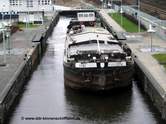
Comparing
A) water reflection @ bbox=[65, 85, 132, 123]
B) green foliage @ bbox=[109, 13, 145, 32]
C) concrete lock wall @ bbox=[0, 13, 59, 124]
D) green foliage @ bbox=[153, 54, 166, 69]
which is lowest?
water reflection @ bbox=[65, 85, 132, 123]

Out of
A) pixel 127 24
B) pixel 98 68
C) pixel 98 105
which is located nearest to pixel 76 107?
pixel 98 105

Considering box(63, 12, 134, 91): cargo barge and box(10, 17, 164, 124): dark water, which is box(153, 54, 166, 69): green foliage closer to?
box(63, 12, 134, 91): cargo barge

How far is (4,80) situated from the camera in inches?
1587

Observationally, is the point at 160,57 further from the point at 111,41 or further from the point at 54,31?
the point at 54,31

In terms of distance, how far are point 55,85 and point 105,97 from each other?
5535 millimetres

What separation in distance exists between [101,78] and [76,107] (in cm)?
355

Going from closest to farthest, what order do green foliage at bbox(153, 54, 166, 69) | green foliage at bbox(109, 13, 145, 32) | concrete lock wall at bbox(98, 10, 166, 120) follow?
concrete lock wall at bbox(98, 10, 166, 120)
green foliage at bbox(153, 54, 166, 69)
green foliage at bbox(109, 13, 145, 32)

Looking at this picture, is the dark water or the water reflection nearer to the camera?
the dark water

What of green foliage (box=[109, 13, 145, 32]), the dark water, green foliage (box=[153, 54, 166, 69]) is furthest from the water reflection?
green foliage (box=[109, 13, 145, 32])

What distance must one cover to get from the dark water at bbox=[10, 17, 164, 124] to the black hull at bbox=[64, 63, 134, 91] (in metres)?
0.59

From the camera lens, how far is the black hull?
39688 mm

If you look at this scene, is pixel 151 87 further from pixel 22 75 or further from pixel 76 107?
pixel 22 75

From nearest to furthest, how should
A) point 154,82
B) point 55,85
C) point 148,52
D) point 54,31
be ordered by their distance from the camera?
1. point 154,82
2. point 55,85
3. point 148,52
4. point 54,31

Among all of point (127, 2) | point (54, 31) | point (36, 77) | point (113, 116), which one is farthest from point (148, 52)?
point (127, 2)
